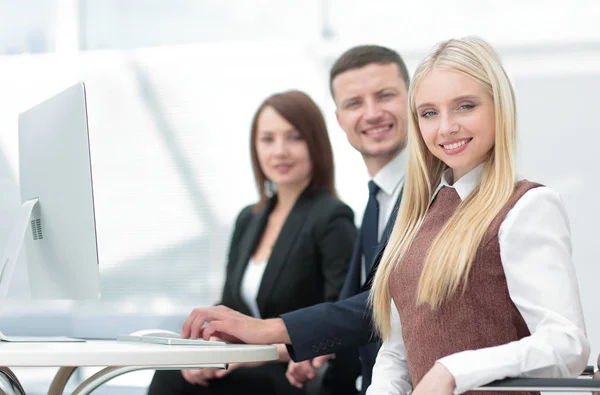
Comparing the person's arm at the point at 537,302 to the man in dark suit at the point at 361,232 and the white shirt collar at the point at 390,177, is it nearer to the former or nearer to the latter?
the man in dark suit at the point at 361,232

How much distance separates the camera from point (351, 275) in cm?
224

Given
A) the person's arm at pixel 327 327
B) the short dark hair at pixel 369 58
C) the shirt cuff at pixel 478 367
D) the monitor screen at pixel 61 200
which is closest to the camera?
the shirt cuff at pixel 478 367

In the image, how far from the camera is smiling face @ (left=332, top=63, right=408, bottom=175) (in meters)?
2.54

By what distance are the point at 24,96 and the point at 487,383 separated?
4419 millimetres

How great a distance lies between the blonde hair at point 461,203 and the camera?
4.91 feet

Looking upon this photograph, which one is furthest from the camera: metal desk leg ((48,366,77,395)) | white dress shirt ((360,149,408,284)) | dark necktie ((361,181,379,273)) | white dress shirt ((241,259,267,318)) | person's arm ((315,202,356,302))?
white dress shirt ((241,259,267,318))

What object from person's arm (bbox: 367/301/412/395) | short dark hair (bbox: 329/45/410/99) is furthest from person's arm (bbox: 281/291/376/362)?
short dark hair (bbox: 329/45/410/99)

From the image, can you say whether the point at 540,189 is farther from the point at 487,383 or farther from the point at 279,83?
the point at 279,83

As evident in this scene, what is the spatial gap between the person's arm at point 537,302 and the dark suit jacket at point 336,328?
0.58 meters

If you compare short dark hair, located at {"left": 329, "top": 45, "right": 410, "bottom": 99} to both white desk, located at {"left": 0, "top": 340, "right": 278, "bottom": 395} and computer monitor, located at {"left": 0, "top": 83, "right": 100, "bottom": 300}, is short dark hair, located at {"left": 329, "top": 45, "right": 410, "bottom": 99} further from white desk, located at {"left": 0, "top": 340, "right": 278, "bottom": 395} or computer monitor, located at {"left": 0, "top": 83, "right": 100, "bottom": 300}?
white desk, located at {"left": 0, "top": 340, "right": 278, "bottom": 395}

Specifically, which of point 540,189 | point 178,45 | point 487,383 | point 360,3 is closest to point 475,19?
point 360,3

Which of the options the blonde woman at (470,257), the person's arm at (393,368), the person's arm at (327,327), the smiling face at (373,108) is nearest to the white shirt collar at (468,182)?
the blonde woman at (470,257)

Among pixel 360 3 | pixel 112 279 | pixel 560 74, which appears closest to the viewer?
pixel 560 74

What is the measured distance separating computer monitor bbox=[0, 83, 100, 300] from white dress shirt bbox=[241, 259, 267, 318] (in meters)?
1.28
